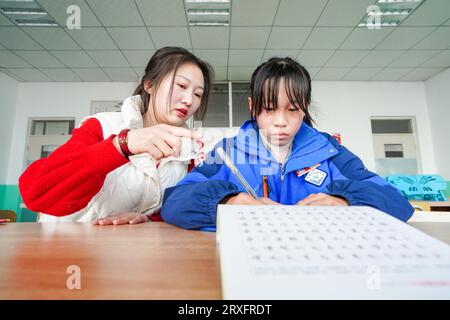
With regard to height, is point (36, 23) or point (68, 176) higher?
point (36, 23)

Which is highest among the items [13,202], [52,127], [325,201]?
[52,127]

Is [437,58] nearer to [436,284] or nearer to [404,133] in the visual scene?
[404,133]

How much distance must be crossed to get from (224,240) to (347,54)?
344 centimetres

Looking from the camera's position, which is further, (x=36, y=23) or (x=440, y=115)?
(x=440, y=115)

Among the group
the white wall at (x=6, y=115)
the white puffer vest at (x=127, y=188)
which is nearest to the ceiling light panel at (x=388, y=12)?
the white puffer vest at (x=127, y=188)

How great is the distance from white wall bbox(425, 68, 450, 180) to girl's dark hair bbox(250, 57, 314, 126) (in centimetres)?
389

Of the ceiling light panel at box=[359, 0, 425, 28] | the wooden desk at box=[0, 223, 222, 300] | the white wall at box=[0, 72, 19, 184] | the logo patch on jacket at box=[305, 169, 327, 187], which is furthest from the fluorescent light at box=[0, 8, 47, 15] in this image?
the ceiling light panel at box=[359, 0, 425, 28]

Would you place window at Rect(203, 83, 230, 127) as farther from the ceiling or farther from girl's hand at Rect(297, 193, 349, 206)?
girl's hand at Rect(297, 193, 349, 206)

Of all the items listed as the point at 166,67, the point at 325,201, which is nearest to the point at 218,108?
the point at 166,67

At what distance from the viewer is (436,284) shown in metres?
0.22

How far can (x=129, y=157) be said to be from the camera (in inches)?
23.8

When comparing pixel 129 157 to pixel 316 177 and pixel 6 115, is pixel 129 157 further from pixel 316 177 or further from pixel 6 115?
pixel 6 115

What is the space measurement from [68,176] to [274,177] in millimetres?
574
